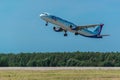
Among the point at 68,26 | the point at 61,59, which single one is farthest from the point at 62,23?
the point at 61,59

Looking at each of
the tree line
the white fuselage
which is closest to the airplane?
the white fuselage

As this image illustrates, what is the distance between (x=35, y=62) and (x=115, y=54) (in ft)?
43.1

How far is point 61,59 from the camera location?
281 ft

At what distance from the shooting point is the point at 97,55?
86500 millimetres

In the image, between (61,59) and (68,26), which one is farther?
(61,59)

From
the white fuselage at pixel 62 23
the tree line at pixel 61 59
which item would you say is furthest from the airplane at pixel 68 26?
the tree line at pixel 61 59

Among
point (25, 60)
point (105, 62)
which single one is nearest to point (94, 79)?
point (105, 62)

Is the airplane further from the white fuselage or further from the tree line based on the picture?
the tree line

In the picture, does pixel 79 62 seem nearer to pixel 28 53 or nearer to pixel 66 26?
pixel 28 53

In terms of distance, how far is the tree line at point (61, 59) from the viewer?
82.4 meters

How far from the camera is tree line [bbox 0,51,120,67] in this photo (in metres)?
82.4

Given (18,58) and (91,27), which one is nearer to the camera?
(91,27)

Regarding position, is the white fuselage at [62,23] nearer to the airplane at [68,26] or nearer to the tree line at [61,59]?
the airplane at [68,26]

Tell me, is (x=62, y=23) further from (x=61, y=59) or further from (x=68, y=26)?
(x=61, y=59)
